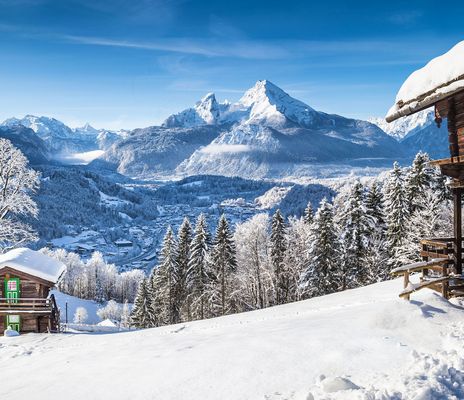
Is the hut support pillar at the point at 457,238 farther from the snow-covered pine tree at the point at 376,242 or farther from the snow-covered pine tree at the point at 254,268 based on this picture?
the snow-covered pine tree at the point at 254,268

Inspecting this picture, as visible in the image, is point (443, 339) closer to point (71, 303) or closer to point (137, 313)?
point (137, 313)

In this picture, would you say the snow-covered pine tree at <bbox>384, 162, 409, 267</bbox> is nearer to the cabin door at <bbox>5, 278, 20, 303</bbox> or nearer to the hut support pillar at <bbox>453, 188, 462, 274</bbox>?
the hut support pillar at <bbox>453, 188, 462, 274</bbox>

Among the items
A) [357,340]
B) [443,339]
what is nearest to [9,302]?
[357,340]

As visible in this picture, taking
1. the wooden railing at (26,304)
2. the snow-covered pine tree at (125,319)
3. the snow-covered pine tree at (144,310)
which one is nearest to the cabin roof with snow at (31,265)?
the wooden railing at (26,304)

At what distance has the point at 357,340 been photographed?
9.65 m

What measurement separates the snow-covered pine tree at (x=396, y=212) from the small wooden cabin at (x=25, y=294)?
26.9 meters

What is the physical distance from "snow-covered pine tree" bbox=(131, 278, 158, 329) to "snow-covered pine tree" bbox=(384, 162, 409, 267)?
28917 mm

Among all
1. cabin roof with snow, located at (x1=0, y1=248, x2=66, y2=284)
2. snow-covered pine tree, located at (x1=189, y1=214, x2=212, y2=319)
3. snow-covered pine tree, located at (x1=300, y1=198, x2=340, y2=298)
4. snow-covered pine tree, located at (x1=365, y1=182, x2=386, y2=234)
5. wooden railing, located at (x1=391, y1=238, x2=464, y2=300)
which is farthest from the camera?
snow-covered pine tree, located at (x1=189, y1=214, x2=212, y2=319)

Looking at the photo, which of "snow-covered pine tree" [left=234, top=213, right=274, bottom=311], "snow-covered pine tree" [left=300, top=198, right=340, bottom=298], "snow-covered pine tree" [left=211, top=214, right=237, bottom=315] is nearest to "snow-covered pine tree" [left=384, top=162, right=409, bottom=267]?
"snow-covered pine tree" [left=300, top=198, right=340, bottom=298]

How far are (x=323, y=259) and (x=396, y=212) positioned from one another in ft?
25.4

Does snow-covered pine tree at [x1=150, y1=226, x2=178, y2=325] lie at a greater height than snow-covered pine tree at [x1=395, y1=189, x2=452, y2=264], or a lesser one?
lesser

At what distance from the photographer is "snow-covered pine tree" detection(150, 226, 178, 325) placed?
47156 millimetres

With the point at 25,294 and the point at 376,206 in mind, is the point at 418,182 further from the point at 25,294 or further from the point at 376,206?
Result: the point at 25,294

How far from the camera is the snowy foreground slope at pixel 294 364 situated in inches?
296
